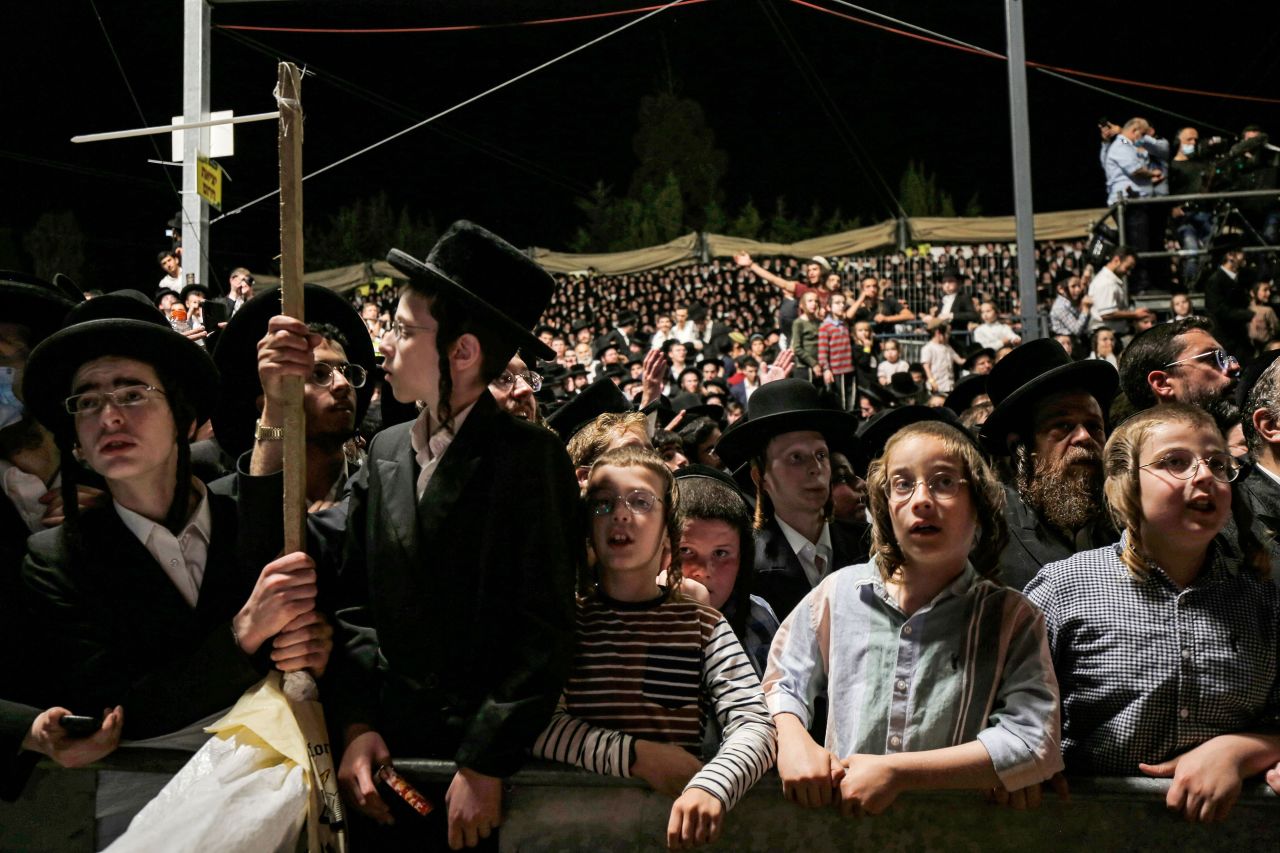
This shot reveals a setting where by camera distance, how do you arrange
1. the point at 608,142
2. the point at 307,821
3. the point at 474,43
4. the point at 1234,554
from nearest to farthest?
the point at 307,821, the point at 1234,554, the point at 474,43, the point at 608,142

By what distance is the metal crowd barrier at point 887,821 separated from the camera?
2514 millimetres

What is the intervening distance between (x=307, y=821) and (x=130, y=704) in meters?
0.57

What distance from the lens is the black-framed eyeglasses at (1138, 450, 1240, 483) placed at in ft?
9.25

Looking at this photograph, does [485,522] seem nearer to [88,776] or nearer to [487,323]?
[487,323]

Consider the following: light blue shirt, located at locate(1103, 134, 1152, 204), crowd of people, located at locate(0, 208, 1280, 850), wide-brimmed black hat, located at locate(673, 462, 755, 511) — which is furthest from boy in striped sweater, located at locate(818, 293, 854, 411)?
crowd of people, located at locate(0, 208, 1280, 850)

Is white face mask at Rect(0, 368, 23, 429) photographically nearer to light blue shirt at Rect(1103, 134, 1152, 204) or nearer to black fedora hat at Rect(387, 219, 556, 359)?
black fedora hat at Rect(387, 219, 556, 359)

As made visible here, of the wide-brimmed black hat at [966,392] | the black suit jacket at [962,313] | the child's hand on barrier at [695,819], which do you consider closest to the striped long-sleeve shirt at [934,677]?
the child's hand on barrier at [695,819]

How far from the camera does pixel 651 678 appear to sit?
275 cm

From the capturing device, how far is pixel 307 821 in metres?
2.54

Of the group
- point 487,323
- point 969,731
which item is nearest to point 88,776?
point 487,323

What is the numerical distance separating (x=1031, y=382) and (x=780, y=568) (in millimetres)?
1109

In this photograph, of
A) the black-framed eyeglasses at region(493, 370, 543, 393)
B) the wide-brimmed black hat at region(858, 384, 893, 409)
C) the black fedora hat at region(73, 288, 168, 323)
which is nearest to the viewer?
the black fedora hat at region(73, 288, 168, 323)

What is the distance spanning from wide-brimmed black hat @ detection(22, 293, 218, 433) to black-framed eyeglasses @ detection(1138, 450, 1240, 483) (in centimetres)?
246

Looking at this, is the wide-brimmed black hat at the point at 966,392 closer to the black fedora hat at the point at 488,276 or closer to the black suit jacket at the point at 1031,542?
the black suit jacket at the point at 1031,542
